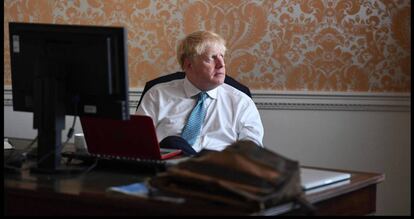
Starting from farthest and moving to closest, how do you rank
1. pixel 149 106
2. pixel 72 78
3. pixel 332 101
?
pixel 332 101, pixel 149 106, pixel 72 78

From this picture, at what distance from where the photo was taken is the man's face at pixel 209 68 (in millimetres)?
3012

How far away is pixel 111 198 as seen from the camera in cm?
177

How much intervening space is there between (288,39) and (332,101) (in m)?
0.37

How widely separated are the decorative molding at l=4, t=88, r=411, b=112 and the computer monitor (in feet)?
4.73

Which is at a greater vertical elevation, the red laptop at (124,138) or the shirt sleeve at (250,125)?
the red laptop at (124,138)

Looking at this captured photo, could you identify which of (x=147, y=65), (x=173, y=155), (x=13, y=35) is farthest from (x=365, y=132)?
(x=13, y=35)

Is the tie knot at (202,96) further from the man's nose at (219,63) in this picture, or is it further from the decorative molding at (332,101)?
the decorative molding at (332,101)

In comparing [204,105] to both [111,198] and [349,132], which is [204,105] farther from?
[111,198]

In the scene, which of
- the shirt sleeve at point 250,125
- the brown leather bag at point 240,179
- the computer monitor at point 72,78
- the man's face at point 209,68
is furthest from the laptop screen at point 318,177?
the man's face at point 209,68

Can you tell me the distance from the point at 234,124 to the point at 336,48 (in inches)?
29.6

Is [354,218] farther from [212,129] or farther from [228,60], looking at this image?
[228,60]

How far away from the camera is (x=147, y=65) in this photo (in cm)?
373

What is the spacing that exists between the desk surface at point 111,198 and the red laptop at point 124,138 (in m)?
0.10

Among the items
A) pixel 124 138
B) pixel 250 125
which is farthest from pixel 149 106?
pixel 124 138
